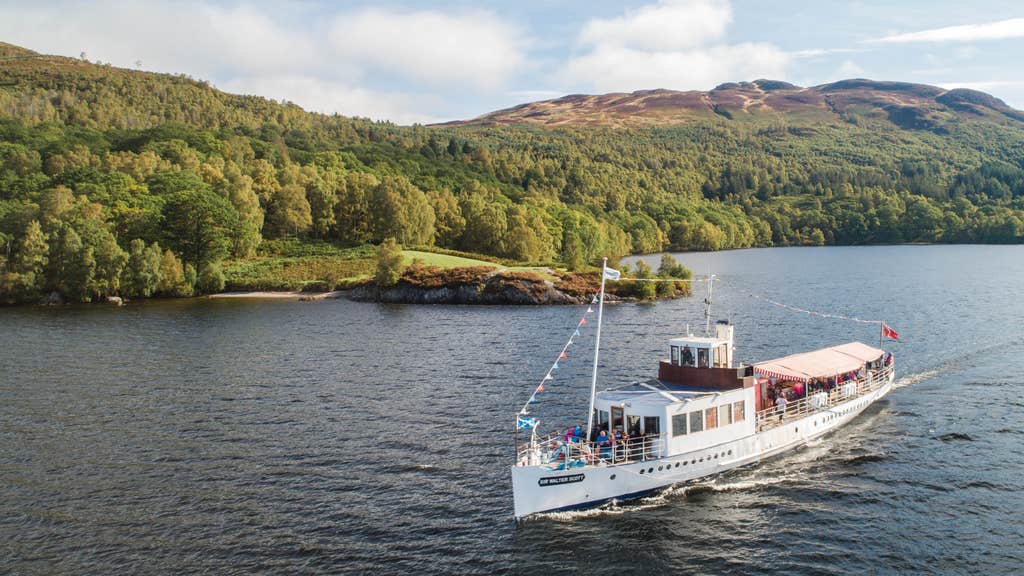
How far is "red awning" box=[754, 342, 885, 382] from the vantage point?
157 ft

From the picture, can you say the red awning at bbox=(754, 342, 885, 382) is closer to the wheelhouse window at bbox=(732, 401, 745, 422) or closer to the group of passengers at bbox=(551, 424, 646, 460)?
the wheelhouse window at bbox=(732, 401, 745, 422)

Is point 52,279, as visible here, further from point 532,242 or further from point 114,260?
point 532,242

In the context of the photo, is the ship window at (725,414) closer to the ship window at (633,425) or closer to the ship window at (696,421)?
the ship window at (696,421)

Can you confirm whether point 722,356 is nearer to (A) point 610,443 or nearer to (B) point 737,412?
(B) point 737,412

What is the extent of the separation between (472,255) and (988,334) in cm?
9579

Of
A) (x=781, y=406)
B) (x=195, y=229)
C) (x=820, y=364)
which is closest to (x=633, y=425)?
(x=781, y=406)

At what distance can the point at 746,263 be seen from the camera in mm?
190750

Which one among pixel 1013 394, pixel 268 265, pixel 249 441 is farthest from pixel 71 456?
pixel 268 265

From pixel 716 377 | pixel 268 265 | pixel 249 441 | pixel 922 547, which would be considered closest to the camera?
pixel 922 547

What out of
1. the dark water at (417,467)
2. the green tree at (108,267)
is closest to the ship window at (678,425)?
the dark water at (417,467)

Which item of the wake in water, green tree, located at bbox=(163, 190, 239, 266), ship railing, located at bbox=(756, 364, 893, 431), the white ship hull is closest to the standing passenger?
ship railing, located at bbox=(756, 364, 893, 431)

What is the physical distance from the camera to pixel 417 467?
40.0 meters

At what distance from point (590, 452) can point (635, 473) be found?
250 centimetres

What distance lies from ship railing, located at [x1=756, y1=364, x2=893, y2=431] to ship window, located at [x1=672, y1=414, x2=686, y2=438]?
6553 mm
